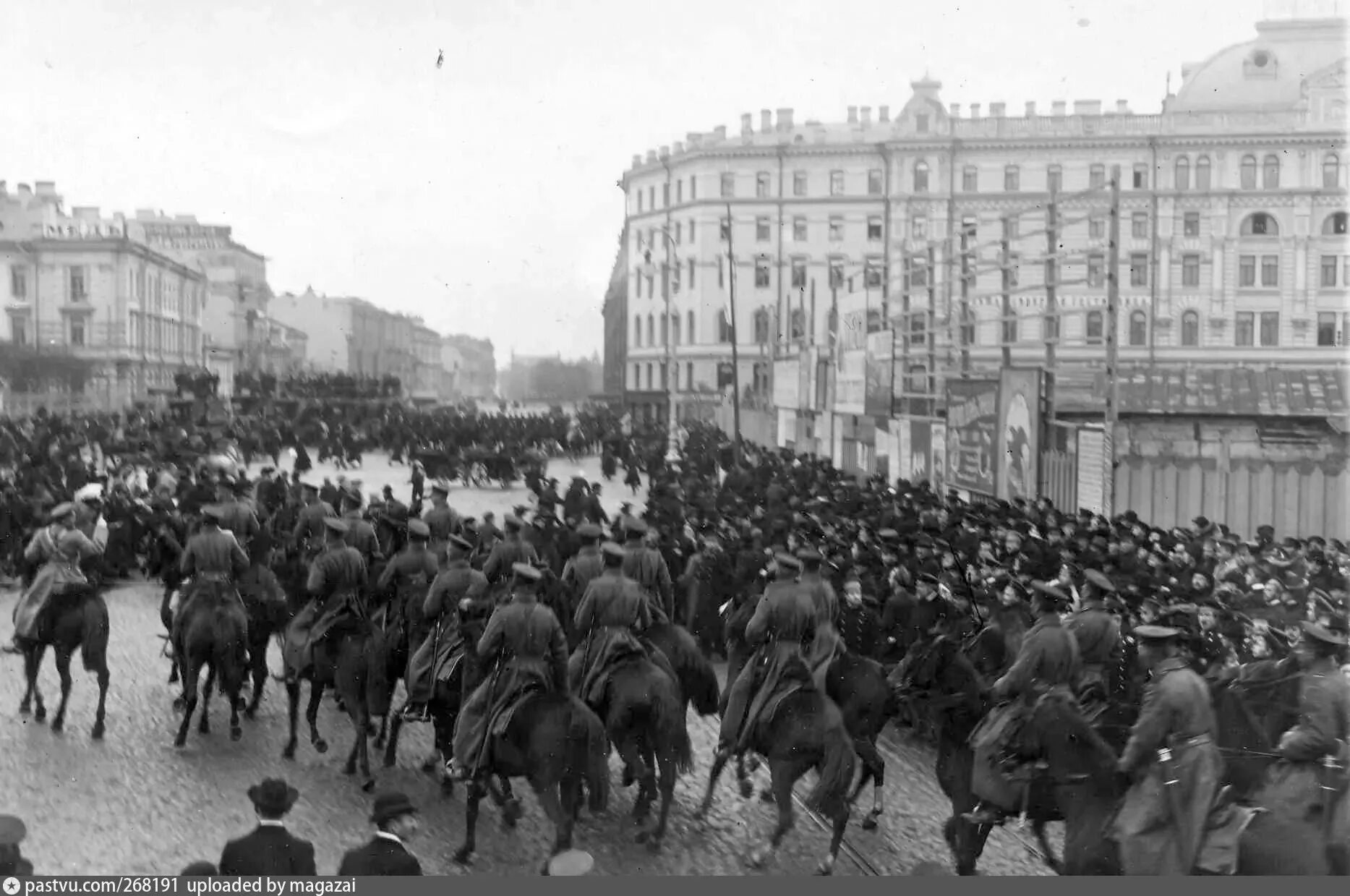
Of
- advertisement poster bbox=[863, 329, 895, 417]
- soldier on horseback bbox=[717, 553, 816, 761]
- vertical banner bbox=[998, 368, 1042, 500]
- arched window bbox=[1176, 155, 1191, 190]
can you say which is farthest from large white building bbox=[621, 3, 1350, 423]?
soldier on horseback bbox=[717, 553, 816, 761]

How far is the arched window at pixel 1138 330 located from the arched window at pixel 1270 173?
7.61 m

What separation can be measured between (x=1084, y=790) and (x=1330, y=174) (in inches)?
2394

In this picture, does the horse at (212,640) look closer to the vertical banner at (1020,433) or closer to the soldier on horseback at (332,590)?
the soldier on horseback at (332,590)

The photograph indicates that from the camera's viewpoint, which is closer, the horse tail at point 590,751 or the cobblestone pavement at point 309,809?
the horse tail at point 590,751

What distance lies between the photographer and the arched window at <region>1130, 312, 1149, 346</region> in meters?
61.0

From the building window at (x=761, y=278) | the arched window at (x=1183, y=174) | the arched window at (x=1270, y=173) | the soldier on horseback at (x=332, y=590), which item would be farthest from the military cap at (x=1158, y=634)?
the building window at (x=761, y=278)

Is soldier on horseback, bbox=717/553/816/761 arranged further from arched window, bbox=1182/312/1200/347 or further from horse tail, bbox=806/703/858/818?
arched window, bbox=1182/312/1200/347

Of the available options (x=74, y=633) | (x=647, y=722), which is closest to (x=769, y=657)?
(x=647, y=722)

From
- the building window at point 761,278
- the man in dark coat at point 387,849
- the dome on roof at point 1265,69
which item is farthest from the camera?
the building window at point 761,278

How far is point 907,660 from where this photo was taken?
8.96 m

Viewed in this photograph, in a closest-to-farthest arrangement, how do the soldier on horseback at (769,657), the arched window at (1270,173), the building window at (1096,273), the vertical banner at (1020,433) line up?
the soldier on horseback at (769,657)
the vertical banner at (1020,433)
the building window at (1096,273)
the arched window at (1270,173)

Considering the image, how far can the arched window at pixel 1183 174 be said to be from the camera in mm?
60562

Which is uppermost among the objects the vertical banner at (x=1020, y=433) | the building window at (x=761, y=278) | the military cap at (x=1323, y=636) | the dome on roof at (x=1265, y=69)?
the dome on roof at (x=1265, y=69)

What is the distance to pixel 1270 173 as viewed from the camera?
198ft
